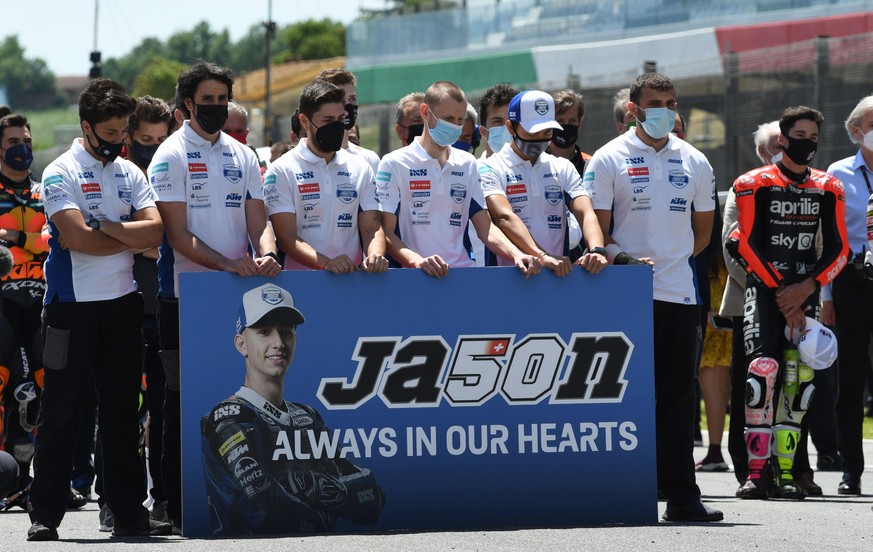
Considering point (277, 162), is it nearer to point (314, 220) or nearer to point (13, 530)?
point (314, 220)

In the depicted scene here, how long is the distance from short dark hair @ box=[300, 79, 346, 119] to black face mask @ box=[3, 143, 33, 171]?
2.22 m

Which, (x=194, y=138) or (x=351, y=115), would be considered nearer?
(x=194, y=138)

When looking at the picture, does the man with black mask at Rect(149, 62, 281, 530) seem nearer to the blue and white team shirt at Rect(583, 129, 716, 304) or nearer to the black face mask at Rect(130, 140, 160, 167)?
the black face mask at Rect(130, 140, 160, 167)

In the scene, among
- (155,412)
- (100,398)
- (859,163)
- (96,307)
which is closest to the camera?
(96,307)

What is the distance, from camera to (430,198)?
786 cm

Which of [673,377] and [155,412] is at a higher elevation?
[673,377]

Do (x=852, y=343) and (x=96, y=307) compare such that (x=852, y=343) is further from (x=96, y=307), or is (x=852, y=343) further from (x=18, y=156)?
(x=18, y=156)

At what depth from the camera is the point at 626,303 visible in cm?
757

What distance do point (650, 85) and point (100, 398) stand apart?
3.28 metres

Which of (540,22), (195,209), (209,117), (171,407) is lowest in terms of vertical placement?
(171,407)

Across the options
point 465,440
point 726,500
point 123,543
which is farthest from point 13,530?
point 726,500

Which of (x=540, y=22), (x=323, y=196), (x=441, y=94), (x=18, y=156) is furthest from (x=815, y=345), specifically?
(x=540, y=22)

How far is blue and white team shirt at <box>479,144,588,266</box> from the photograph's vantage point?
817 centimetres

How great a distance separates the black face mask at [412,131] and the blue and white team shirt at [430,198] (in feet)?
5.55
